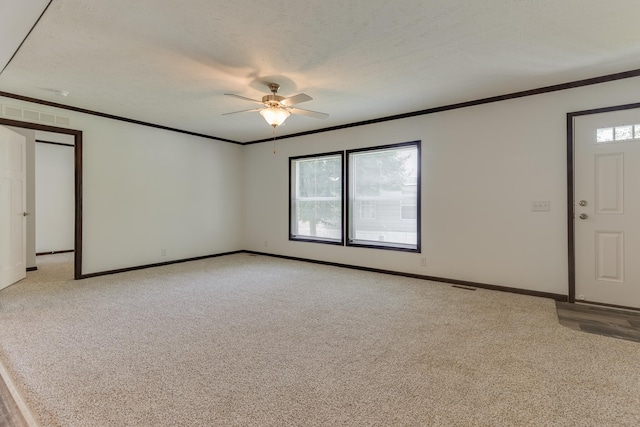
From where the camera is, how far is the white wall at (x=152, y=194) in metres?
4.73

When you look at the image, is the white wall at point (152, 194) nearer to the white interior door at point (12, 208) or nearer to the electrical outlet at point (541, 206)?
the white interior door at point (12, 208)

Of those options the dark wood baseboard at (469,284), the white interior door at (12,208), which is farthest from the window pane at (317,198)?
the white interior door at (12,208)

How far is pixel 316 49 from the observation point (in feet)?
9.29

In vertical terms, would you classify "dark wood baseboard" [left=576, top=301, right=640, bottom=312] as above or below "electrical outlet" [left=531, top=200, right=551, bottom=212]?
below

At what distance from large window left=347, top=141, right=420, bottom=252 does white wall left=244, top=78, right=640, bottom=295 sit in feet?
0.52

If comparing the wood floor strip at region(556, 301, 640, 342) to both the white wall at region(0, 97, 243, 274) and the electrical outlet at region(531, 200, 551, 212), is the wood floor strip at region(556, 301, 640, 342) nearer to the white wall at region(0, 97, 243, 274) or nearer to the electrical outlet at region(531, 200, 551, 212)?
the electrical outlet at region(531, 200, 551, 212)

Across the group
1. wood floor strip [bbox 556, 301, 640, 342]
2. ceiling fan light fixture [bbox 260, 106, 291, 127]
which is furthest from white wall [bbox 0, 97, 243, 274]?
wood floor strip [bbox 556, 301, 640, 342]

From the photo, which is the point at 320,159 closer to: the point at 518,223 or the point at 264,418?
the point at 518,223

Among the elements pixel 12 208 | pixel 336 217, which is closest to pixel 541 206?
pixel 336 217

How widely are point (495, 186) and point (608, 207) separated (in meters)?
1.12

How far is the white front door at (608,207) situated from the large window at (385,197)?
1879 millimetres

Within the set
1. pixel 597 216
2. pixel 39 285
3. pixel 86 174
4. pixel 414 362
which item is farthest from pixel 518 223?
pixel 39 285

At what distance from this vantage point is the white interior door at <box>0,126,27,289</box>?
409 cm

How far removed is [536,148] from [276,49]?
3.23 metres
